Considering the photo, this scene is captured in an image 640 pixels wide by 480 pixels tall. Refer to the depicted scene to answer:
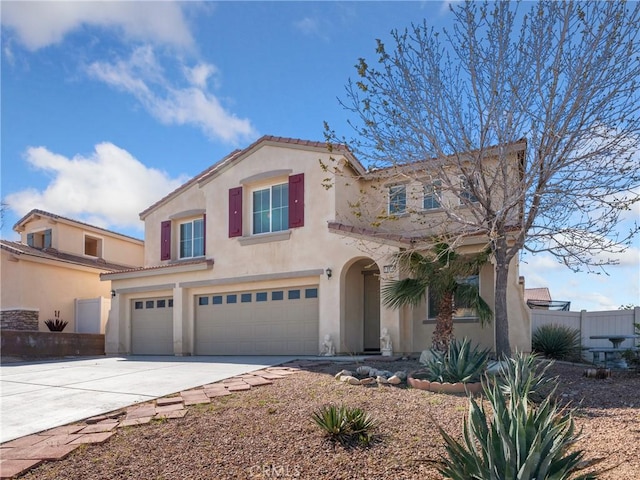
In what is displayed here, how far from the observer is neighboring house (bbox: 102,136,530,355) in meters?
14.7

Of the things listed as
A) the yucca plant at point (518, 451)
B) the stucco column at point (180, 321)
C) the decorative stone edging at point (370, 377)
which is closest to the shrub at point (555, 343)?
the decorative stone edging at point (370, 377)

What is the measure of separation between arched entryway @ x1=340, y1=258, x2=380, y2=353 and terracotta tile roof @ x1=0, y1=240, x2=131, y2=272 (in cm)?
1381

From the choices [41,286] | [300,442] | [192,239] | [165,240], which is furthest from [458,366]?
[41,286]

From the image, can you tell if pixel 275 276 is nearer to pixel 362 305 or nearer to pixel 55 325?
pixel 362 305

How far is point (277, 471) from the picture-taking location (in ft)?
17.2

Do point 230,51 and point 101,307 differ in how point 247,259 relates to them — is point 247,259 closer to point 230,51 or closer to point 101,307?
point 230,51

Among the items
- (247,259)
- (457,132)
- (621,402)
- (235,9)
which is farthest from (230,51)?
(621,402)

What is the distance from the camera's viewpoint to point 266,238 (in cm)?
1672

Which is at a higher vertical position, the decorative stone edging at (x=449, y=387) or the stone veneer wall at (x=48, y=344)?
the decorative stone edging at (x=449, y=387)

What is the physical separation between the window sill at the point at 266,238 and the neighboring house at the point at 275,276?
0.03 metres

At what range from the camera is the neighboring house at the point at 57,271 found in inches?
842

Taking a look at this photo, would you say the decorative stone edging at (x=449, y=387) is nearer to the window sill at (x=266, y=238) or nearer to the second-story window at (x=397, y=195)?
the second-story window at (x=397, y=195)

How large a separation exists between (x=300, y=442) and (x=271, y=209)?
11.9 metres

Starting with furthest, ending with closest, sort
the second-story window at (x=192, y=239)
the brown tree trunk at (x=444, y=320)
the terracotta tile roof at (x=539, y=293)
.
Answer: the terracotta tile roof at (x=539, y=293) → the second-story window at (x=192, y=239) → the brown tree trunk at (x=444, y=320)
